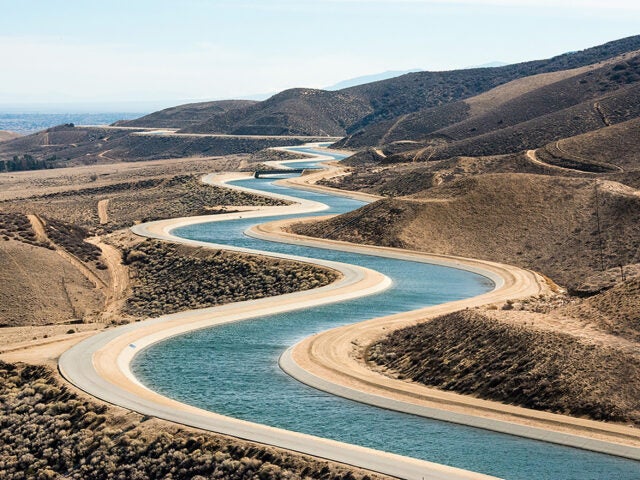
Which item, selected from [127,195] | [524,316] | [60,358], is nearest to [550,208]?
[524,316]

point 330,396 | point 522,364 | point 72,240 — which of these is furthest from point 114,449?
point 72,240

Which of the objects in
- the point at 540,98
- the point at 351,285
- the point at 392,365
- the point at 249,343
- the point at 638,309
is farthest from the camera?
the point at 540,98

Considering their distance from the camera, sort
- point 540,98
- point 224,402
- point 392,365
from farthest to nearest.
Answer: point 540,98 → point 392,365 → point 224,402

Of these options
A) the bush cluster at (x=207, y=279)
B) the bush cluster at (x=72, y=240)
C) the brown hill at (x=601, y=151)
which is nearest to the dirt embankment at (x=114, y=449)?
the bush cluster at (x=207, y=279)

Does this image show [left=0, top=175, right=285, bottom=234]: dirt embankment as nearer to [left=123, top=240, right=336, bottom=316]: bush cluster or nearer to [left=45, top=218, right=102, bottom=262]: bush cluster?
[left=45, top=218, right=102, bottom=262]: bush cluster

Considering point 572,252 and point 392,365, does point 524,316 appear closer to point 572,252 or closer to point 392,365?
point 392,365

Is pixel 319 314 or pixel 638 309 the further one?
pixel 319 314

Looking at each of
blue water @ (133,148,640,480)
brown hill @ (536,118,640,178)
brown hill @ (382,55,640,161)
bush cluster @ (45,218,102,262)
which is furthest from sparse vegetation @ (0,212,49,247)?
brown hill @ (382,55,640,161)
